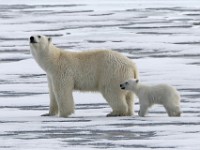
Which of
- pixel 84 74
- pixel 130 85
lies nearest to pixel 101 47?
pixel 84 74

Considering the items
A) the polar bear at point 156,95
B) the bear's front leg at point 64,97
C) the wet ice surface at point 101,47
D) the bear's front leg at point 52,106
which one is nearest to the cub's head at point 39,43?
the bear's front leg at point 52,106

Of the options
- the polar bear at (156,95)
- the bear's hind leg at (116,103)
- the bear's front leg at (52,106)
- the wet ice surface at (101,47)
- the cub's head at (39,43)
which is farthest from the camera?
the bear's front leg at (52,106)

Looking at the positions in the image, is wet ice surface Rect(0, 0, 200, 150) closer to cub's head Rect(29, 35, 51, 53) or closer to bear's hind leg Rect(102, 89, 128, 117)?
bear's hind leg Rect(102, 89, 128, 117)

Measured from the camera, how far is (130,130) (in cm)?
747

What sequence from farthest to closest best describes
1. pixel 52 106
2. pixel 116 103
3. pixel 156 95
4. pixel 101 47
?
1. pixel 101 47
2. pixel 52 106
3. pixel 116 103
4. pixel 156 95

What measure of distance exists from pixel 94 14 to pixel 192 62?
40.8ft

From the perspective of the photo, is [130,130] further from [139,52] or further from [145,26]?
[145,26]

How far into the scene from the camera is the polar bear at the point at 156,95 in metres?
8.52

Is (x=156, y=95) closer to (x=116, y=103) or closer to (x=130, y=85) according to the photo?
(x=130, y=85)

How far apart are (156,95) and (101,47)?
28.9 feet

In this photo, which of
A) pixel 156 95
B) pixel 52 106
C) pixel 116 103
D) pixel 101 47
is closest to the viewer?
pixel 156 95

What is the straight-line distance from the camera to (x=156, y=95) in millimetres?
8617

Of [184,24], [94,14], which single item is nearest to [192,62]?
[184,24]

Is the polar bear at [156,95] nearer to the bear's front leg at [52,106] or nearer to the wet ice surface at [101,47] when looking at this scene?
the wet ice surface at [101,47]
